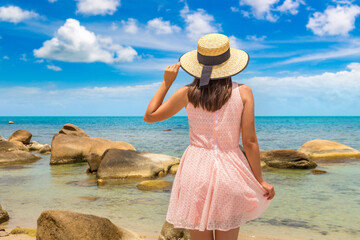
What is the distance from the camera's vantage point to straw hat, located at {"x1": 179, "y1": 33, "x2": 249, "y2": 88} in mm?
2104

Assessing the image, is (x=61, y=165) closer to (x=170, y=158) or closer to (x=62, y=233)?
(x=170, y=158)

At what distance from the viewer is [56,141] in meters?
13.6

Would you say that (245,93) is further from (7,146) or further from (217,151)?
(7,146)

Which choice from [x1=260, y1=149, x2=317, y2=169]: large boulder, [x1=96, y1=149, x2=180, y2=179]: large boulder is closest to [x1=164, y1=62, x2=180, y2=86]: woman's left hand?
[x1=96, y1=149, x2=180, y2=179]: large boulder

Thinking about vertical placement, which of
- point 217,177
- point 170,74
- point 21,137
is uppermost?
point 170,74

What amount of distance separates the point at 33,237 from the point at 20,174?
272 inches

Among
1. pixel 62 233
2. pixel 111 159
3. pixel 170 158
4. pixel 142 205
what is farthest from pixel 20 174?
pixel 62 233

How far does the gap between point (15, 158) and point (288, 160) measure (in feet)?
34.5

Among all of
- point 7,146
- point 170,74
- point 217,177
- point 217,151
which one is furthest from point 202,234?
point 7,146

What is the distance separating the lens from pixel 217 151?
6.98 ft

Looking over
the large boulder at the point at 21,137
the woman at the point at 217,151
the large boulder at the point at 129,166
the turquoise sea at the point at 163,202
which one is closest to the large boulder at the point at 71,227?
the turquoise sea at the point at 163,202

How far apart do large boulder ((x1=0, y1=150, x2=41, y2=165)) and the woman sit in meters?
12.9

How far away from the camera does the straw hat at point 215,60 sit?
82.8 inches

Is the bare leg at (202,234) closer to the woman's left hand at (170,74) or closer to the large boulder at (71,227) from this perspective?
the woman's left hand at (170,74)
